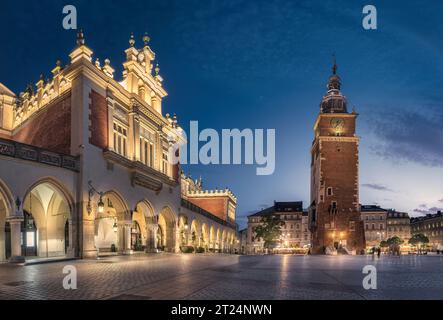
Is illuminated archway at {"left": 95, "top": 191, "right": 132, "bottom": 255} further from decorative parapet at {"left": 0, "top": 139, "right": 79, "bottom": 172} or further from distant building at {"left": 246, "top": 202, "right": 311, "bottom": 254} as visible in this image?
distant building at {"left": 246, "top": 202, "right": 311, "bottom": 254}

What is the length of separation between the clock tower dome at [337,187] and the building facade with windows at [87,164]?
3351 cm

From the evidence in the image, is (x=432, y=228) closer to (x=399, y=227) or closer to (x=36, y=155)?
(x=399, y=227)

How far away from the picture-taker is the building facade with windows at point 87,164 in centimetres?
1989

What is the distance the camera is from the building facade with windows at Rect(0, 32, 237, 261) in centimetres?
1989

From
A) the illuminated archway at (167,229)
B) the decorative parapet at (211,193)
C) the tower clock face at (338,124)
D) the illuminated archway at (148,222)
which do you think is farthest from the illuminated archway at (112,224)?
the tower clock face at (338,124)

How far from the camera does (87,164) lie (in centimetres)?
2278

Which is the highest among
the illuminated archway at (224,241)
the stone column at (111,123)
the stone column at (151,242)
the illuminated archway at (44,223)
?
the stone column at (111,123)

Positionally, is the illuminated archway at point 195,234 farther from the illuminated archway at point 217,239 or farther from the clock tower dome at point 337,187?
the clock tower dome at point 337,187

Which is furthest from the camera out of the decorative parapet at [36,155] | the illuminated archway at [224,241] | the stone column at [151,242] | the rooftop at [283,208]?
the rooftop at [283,208]

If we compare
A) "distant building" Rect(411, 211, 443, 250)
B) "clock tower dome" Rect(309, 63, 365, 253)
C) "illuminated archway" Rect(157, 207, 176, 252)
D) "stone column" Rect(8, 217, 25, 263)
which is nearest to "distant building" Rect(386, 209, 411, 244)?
"distant building" Rect(411, 211, 443, 250)

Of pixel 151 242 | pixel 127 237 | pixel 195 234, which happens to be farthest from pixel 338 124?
pixel 127 237

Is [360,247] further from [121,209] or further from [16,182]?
[16,182]

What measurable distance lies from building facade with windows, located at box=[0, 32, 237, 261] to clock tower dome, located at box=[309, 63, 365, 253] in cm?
3351
